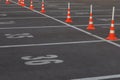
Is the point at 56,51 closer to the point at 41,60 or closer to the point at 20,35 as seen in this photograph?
the point at 41,60

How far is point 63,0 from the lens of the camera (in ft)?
109

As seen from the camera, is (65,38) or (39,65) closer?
(39,65)

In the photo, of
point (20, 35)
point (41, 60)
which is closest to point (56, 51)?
point (41, 60)

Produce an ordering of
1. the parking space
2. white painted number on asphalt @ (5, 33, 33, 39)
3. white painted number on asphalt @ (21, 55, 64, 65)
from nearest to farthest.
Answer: the parking space
white painted number on asphalt @ (21, 55, 64, 65)
white painted number on asphalt @ (5, 33, 33, 39)

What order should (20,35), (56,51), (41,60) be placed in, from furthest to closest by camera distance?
1. (20,35)
2. (56,51)
3. (41,60)

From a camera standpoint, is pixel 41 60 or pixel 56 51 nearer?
pixel 41 60

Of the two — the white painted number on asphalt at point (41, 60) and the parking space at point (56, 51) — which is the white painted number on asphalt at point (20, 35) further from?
the white painted number on asphalt at point (41, 60)

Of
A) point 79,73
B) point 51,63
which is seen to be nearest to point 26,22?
point 51,63

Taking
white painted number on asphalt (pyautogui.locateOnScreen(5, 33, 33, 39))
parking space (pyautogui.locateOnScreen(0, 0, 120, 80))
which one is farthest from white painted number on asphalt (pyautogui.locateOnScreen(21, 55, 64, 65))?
white painted number on asphalt (pyautogui.locateOnScreen(5, 33, 33, 39))

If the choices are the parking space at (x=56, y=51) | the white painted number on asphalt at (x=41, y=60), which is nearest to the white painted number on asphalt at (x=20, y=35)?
the parking space at (x=56, y=51)

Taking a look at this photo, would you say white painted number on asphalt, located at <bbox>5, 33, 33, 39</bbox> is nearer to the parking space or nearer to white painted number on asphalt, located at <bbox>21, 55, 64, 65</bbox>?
the parking space

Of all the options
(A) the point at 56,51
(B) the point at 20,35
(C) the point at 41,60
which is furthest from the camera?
(B) the point at 20,35

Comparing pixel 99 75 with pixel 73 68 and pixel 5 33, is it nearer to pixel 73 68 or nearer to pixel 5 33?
pixel 73 68

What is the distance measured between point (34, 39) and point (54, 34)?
138 centimetres
